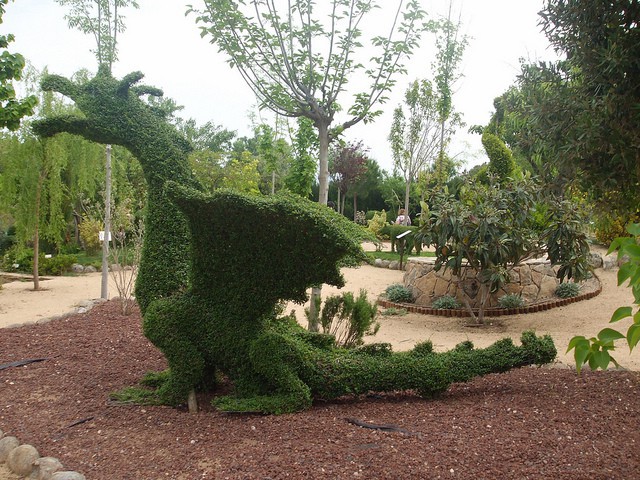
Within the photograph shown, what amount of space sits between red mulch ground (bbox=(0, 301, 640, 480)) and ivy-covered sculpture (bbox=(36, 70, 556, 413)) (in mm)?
232

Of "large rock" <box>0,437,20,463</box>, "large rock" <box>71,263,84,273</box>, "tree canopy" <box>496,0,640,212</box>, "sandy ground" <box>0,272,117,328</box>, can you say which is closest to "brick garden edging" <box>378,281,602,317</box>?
"tree canopy" <box>496,0,640,212</box>

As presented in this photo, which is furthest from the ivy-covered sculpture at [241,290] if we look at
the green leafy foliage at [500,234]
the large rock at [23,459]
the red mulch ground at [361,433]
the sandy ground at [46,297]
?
the sandy ground at [46,297]

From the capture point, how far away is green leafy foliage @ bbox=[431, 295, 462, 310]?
966cm

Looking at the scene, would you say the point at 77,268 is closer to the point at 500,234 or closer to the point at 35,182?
the point at 35,182

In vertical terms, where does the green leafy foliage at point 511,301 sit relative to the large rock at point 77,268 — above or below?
below

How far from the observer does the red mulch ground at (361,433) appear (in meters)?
3.11

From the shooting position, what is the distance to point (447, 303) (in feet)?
31.8

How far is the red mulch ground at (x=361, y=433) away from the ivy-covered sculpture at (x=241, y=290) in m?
0.23

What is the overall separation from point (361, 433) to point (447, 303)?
6457 mm

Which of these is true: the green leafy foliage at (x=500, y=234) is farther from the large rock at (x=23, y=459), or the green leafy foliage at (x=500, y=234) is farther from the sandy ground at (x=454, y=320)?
the large rock at (x=23, y=459)

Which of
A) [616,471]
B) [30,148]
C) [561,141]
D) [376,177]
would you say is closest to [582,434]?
[616,471]

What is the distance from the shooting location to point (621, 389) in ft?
14.3

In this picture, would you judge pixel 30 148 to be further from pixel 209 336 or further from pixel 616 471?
pixel 616 471

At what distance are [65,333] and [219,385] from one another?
2.87 metres
